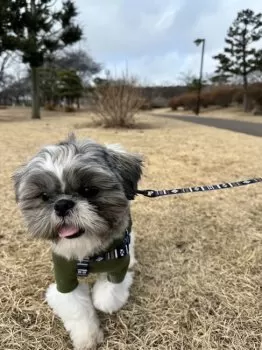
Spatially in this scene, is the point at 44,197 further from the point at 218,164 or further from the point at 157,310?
the point at 218,164

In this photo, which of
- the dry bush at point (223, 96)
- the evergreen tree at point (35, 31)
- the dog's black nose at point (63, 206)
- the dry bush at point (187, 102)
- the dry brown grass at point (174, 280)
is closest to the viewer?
the dog's black nose at point (63, 206)

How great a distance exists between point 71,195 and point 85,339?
0.82 meters

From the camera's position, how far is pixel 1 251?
2.96 meters

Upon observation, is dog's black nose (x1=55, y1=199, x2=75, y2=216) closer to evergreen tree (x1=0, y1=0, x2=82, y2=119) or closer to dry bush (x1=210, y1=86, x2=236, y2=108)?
evergreen tree (x1=0, y1=0, x2=82, y2=119)

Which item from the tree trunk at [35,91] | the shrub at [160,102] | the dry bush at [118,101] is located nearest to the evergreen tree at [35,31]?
the tree trunk at [35,91]

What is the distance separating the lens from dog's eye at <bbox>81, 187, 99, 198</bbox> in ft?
5.53

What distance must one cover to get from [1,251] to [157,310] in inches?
56.2

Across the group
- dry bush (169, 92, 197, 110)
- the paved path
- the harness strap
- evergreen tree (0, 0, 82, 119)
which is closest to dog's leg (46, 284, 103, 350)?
the harness strap

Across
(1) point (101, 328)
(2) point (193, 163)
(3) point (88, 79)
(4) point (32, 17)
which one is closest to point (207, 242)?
(1) point (101, 328)

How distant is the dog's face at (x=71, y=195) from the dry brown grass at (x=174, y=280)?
66 centimetres

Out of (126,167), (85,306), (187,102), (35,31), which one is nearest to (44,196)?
(126,167)

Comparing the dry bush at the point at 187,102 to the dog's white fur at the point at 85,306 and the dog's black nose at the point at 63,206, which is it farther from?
the dog's black nose at the point at 63,206

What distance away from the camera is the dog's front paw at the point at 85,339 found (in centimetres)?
192

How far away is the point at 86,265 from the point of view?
2.02 m
